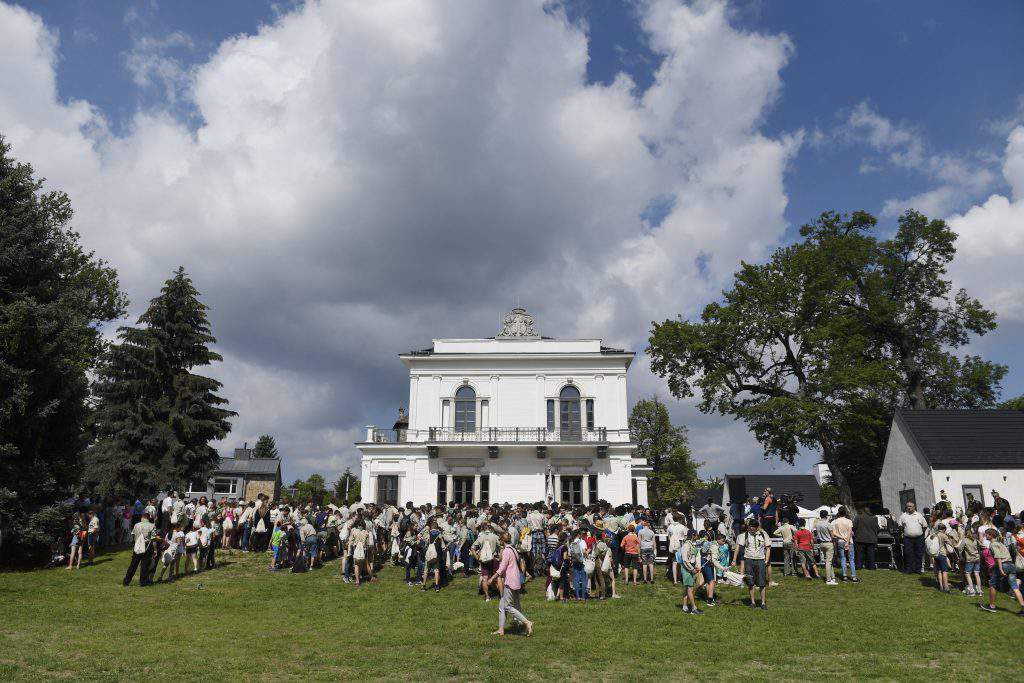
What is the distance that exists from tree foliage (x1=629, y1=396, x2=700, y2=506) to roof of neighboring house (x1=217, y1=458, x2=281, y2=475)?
32700 millimetres

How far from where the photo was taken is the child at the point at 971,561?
44.4 ft

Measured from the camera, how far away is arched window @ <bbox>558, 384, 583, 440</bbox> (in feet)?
109

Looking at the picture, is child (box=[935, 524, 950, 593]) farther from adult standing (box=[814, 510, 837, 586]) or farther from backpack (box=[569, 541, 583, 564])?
backpack (box=[569, 541, 583, 564])

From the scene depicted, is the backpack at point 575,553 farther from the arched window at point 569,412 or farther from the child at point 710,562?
the arched window at point 569,412

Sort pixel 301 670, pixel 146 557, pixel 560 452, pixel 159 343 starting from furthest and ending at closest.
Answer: pixel 560 452, pixel 159 343, pixel 146 557, pixel 301 670

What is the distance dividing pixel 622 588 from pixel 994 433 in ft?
59.6

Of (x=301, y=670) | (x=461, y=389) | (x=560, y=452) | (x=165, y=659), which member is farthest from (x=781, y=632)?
(x=461, y=389)

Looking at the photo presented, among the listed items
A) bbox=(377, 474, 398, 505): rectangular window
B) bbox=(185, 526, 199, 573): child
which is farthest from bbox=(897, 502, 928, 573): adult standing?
bbox=(377, 474, 398, 505): rectangular window

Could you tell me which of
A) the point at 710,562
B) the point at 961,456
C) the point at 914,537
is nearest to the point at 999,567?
the point at 914,537

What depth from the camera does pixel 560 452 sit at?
107 ft

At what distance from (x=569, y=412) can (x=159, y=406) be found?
18913 mm

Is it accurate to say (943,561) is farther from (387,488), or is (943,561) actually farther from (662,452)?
(662,452)

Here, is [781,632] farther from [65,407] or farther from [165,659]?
[65,407]

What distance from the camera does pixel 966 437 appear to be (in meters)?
24.6
